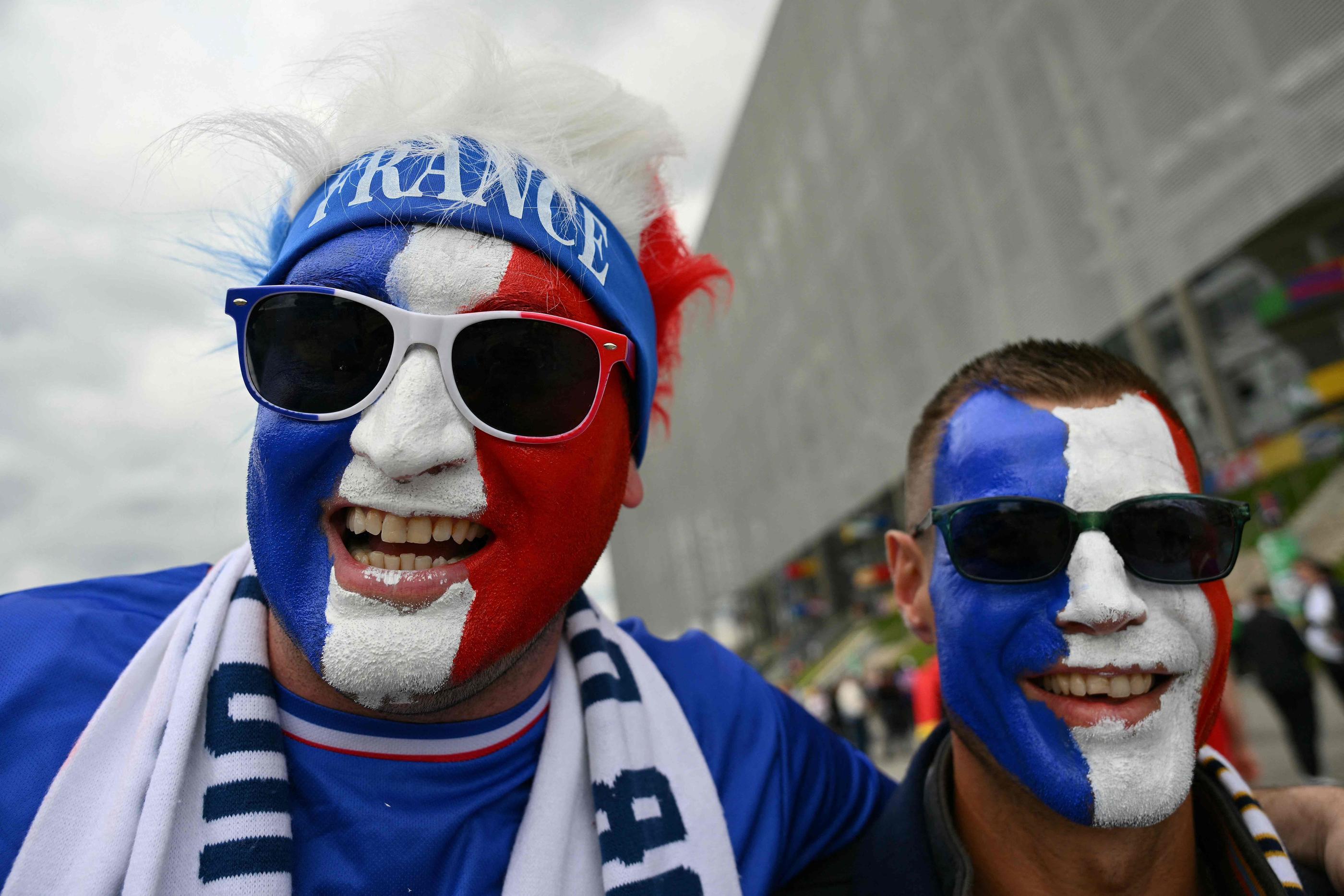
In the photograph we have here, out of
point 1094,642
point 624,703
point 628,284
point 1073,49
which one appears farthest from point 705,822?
point 1073,49

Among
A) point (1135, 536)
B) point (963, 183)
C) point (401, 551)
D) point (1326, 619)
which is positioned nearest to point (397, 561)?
point (401, 551)

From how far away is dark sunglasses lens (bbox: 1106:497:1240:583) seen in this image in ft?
5.43

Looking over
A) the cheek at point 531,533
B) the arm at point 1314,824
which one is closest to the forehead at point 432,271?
the cheek at point 531,533

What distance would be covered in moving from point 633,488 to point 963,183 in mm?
13542

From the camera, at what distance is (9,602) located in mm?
1608

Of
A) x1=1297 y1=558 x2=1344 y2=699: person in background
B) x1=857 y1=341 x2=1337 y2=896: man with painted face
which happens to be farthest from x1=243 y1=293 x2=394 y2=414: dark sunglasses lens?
x1=1297 y1=558 x2=1344 y2=699: person in background

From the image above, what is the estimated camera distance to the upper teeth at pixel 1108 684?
163 cm

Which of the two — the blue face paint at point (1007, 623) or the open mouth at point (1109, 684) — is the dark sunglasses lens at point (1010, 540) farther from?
the open mouth at point (1109, 684)

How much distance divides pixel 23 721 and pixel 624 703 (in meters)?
1.06

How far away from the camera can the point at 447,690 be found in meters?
1.51

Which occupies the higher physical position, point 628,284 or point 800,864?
point 628,284

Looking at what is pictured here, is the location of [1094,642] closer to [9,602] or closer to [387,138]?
[387,138]

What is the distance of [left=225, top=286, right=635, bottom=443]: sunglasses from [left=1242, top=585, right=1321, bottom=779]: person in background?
6.51 m

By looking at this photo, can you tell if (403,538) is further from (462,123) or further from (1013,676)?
(1013,676)
